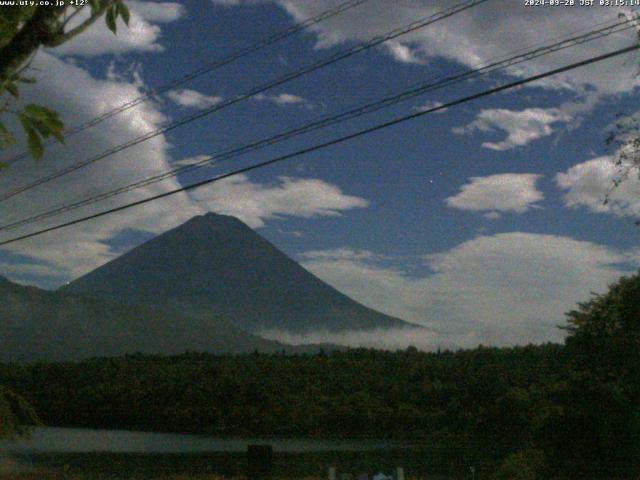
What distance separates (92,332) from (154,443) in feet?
330

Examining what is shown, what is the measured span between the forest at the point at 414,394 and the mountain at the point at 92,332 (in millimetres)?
71115

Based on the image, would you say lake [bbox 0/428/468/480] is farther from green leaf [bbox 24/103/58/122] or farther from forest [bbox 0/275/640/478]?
green leaf [bbox 24/103/58/122]

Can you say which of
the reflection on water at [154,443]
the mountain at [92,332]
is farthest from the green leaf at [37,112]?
the mountain at [92,332]

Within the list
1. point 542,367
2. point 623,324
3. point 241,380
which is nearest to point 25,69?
point 623,324

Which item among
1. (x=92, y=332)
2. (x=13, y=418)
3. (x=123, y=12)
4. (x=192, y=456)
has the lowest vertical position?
(x=192, y=456)

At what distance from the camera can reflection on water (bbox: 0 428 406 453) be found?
2533 centimetres

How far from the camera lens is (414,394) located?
94.4 ft

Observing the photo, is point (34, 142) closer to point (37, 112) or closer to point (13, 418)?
point (37, 112)

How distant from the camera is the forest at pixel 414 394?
15680 mm

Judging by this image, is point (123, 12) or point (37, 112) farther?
point (123, 12)

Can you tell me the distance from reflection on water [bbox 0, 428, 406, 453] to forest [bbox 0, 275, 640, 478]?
3.03ft

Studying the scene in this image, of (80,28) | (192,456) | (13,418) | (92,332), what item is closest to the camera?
(80,28)

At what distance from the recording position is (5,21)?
12.9ft

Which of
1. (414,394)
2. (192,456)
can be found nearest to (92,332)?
(414,394)
